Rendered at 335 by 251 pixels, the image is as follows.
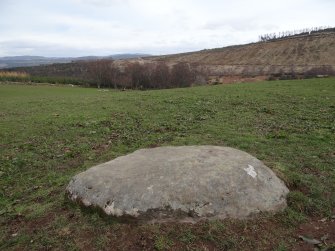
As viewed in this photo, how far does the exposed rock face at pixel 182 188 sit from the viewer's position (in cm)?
560

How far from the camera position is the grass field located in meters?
5.35

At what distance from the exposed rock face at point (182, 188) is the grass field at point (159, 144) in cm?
21

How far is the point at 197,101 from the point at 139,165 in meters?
13.1

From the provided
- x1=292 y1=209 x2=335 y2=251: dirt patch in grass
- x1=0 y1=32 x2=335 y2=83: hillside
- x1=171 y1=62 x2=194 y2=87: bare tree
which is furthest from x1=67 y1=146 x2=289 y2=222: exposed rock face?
x1=0 y1=32 x2=335 y2=83: hillside

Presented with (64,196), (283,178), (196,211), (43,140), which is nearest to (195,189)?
(196,211)

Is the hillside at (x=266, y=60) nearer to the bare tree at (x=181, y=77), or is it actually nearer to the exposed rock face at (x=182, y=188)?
the bare tree at (x=181, y=77)

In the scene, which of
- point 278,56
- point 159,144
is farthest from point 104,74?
point 278,56

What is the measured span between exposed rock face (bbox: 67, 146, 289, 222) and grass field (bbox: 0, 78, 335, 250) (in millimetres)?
210

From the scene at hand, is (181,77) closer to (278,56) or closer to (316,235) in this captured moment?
(278,56)

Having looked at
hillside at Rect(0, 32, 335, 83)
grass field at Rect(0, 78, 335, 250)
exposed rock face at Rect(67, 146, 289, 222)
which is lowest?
hillside at Rect(0, 32, 335, 83)

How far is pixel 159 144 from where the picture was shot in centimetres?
1105

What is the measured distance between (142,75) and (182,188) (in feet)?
184

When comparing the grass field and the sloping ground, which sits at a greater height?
the grass field

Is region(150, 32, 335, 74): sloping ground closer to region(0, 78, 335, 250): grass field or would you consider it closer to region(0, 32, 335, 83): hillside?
region(0, 32, 335, 83): hillside
